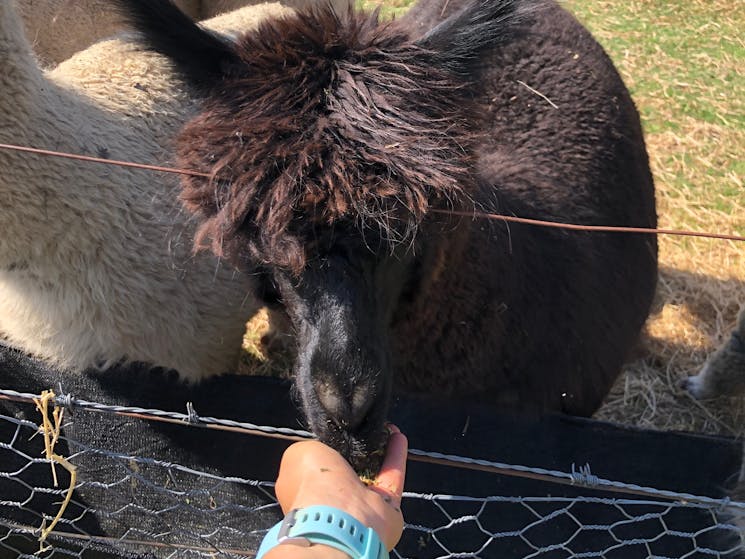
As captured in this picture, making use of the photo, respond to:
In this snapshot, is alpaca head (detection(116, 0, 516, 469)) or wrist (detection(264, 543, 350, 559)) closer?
wrist (detection(264, 543, 350, 559))

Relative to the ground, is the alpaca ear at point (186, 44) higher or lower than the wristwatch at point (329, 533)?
higher

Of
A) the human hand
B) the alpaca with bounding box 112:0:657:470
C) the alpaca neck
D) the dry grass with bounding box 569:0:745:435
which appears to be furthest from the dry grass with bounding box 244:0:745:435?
the human hand

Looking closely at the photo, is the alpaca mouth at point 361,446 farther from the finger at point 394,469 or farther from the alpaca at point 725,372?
the alpaca at point 725,372

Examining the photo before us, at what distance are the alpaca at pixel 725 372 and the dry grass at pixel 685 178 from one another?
0.08m

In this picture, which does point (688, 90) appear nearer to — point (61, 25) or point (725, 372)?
point (725, 372)

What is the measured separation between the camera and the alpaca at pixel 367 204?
126 cm

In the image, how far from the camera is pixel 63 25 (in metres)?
3.42

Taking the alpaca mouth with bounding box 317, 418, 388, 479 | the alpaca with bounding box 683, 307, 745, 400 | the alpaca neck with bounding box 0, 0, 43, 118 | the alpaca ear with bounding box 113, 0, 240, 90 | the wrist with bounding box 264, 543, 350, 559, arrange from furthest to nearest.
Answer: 1. the alpaca with bounding box 683, 307, 745, 400
2. the alpaca neck with bounding box 0, 0, 43, 118
3. the alpaca ear with bounding box 113, 0, 240, 90
4. the alpaca mouth with bounding box 317, 418, 388, 479
5. the wrist with bounding box 264, 543, 350, 559

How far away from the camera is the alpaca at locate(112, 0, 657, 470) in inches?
49.6

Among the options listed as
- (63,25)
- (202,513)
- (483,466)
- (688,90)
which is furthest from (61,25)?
(688,90)

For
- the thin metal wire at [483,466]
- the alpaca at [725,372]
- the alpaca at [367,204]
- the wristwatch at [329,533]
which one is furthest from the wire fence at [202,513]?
the alpaca at [725,372]

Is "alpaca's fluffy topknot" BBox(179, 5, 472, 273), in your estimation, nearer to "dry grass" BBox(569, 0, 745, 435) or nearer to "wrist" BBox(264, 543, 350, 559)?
"wrist" BBox(264, 543, 350, 559)

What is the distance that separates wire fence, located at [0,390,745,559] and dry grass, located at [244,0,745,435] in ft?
3.54

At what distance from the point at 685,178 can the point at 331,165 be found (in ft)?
12.0
